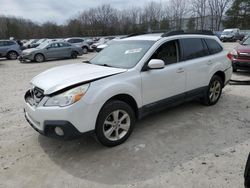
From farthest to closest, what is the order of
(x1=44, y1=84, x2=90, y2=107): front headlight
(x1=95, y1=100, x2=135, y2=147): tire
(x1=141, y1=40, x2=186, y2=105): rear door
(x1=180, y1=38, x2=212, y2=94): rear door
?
(x1=180, y1=38, x2=212, y2=94): rear door, (x1=141, y1=40, x2=186, y2=105): rear door, (x1=95, y1=100, x2=135, y2=147): tire, (x1=44, y1=84, x2=90, y2=107): front headlight

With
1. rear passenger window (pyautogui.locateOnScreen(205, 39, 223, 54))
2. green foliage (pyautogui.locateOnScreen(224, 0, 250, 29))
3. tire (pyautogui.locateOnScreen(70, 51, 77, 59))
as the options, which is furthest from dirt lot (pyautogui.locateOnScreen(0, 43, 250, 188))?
green foliage (pyautogui.locateOnScreen(224, 0, 250, 29))

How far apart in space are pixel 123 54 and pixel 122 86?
0.98m

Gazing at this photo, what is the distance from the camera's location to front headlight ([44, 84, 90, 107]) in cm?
315

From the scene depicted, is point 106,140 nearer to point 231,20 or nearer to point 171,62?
point 171,62

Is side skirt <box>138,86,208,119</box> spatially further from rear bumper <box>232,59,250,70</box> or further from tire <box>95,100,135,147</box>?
rear bumper <box>232,59,250,70</box>

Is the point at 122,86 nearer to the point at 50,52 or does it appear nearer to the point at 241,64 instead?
the point at 241,64

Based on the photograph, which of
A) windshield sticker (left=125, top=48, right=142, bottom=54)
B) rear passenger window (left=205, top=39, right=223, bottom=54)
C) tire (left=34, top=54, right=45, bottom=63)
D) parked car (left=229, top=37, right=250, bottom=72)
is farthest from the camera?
tire (left=34, top=54, right=45, bottom=63)

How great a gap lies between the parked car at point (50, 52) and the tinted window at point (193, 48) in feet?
45.4

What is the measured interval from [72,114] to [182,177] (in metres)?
1.61

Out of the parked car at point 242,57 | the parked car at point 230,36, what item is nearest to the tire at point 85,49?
the parked car at point 242,57

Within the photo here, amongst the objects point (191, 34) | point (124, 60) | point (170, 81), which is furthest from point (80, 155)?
point (191, 34)

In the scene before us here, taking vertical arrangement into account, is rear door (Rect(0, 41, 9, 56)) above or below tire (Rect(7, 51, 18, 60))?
above

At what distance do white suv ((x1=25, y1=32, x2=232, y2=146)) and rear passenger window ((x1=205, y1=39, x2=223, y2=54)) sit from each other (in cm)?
3

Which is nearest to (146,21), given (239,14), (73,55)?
(239,14)
